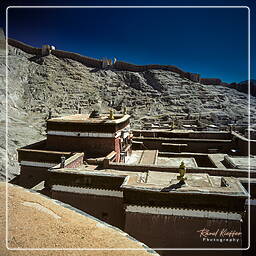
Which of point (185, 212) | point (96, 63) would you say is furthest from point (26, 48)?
point (185, 212)

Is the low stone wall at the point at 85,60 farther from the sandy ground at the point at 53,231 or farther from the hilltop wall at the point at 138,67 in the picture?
the sandy ground at the point at 53,231

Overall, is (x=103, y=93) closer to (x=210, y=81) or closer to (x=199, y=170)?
(x=210, y=81)

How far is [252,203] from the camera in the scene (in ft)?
28.2

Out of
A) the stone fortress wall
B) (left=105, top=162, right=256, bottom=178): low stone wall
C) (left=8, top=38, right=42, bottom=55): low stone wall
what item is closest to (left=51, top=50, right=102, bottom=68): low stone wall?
the stone fortress wall

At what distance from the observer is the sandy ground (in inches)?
141

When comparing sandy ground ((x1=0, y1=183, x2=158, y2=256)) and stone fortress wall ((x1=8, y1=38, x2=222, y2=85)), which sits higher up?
stone fortress wall ((x1=8, y1=38, x2=222, y2=85))

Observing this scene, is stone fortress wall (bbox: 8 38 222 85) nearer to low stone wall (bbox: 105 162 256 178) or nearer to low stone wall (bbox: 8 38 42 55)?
low stone wall (bbox: 8 38 42 55)

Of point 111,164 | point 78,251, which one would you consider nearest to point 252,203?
point 111,164

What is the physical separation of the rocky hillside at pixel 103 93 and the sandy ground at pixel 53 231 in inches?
1245

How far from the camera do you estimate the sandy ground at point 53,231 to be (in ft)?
11.7

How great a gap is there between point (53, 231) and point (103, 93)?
174 feet

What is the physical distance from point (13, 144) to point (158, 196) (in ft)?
75.4

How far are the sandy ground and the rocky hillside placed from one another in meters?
31.6

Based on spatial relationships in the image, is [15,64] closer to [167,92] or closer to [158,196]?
[167,92]
